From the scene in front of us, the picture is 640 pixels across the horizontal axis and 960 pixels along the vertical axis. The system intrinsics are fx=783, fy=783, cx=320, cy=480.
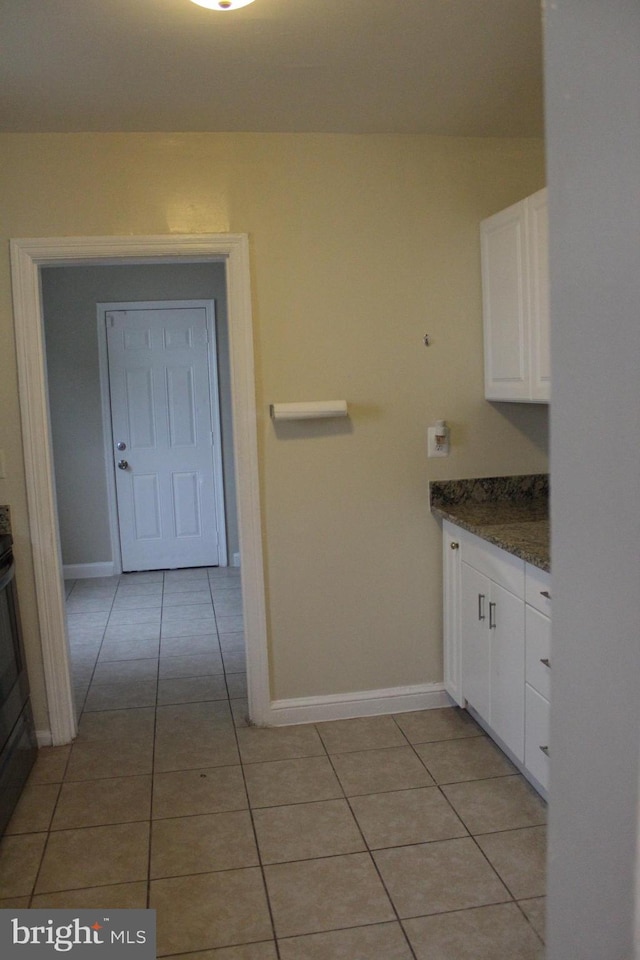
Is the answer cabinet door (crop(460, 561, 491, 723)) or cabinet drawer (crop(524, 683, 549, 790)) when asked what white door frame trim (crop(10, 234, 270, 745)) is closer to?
cabinet door (crop(460, 561, 491, 723))

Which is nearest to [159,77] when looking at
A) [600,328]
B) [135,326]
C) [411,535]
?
[411,535]

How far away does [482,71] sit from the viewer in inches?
100

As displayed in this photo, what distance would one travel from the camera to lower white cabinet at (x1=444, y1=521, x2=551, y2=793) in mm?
2523

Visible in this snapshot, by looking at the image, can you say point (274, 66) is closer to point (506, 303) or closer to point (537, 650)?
point (506, 303)

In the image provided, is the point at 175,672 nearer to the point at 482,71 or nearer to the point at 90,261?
the point at 90,261

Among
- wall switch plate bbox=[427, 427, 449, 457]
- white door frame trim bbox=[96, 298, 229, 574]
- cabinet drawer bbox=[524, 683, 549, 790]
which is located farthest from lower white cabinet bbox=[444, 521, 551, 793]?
white door frame trim bbox=[96, 298, 229, 574]

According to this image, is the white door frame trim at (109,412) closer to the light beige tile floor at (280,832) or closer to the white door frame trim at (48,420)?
the light beige tile floor at (280,832)

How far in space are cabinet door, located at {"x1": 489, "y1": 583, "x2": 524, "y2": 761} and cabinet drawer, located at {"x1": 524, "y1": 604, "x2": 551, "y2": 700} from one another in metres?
0.05

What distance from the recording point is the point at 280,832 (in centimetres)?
259

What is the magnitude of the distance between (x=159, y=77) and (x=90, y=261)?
0.85 meters

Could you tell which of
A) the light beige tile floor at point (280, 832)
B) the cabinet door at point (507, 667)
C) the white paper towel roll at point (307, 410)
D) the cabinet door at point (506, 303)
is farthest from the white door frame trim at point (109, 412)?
the cabinet door at point (507, 667)

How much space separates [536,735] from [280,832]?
35.6 inches

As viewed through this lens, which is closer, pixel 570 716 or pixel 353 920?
pixel 570 716

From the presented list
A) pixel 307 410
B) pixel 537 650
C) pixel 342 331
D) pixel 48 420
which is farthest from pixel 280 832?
pixel 342 331
